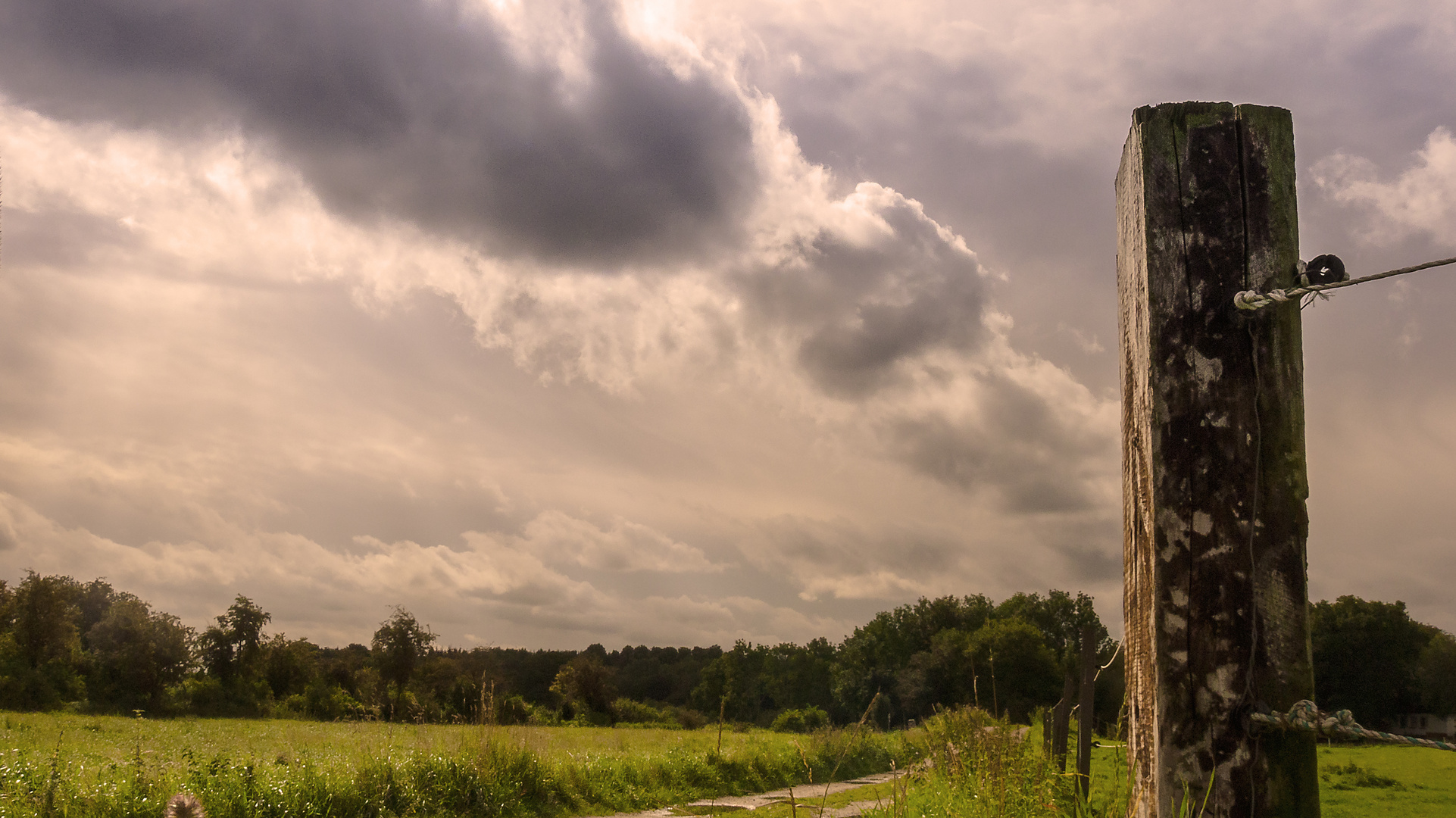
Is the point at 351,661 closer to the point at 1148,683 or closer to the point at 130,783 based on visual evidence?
the point at 130,783

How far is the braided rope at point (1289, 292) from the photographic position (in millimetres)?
1817

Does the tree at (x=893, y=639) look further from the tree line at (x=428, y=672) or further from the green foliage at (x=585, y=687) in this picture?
the green foliage at (x=585, y=687)

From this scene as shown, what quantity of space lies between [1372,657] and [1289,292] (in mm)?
42182

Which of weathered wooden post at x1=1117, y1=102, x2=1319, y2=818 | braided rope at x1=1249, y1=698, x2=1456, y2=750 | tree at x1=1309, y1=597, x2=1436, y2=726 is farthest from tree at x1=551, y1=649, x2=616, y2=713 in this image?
braided rope at x1=1249, y1=698, x2=1456, y2=750

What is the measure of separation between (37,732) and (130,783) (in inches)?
471

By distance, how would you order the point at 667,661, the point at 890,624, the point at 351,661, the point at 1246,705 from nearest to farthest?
the point at 1246,705, the point at 351,661, the point at 890,624, the point at 667,661

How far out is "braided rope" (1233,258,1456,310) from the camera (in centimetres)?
182

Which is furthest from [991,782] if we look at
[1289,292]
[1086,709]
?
[1289,292]

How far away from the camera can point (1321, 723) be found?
5.56ft

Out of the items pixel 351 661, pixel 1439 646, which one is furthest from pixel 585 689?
pixel 1439 646

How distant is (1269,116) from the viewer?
6.56 feet

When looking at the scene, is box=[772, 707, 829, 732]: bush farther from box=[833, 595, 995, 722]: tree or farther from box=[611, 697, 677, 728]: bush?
box=[833, 595, 995, 722]: tree

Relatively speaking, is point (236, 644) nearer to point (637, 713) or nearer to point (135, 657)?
point (135, 657)

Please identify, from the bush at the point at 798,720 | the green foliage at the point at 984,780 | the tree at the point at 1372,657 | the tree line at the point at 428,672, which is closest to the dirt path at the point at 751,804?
the green foliage at the point at 984,780
